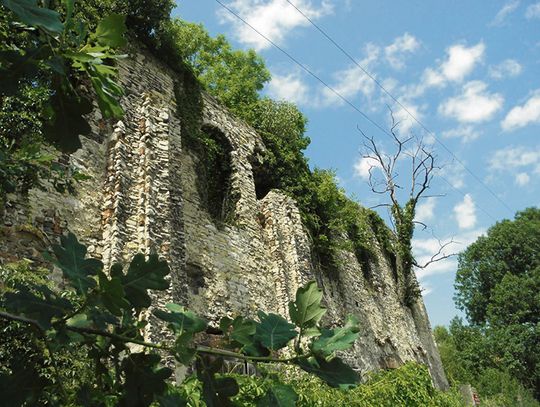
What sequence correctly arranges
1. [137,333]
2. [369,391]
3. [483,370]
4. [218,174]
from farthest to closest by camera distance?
1. [483,370]
2. [218,174]
3. [369,391]
4. [137,333]

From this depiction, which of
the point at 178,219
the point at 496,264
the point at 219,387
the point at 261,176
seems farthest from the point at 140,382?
the point at 496,264

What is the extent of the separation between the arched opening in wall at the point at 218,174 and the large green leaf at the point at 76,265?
9.41 meters

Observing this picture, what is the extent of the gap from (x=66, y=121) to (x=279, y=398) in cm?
106

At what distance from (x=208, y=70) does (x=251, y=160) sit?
479 inches

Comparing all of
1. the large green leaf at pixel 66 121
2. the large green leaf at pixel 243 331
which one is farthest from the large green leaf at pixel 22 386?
the large green leaf at pixel 66 121

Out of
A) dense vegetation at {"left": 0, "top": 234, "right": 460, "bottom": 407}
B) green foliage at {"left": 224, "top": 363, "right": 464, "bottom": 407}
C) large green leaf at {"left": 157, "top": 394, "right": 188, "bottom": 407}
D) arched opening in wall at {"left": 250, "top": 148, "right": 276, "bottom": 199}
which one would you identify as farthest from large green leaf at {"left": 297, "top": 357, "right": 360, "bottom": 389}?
arched opening in wall at {"left": 250, "top": 148, "right": 276, "bottom": 199}

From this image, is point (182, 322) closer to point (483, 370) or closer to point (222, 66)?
point (222, 66)

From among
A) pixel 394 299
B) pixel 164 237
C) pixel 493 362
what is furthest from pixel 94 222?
pixel 493 362

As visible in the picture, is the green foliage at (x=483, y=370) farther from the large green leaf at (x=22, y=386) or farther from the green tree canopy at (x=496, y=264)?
the large green leaf at (x=22, y=386)

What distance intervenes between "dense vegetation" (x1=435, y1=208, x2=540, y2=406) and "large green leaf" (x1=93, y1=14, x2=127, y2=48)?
24500mm

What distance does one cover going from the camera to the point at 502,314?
1167 inches

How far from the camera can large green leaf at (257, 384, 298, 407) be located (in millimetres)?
1420

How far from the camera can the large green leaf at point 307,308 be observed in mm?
1548

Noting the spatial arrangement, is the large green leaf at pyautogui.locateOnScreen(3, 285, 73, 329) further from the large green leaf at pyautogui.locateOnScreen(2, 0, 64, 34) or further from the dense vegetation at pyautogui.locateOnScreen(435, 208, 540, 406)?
the dense vegetation at pyautogui.locateOnScreen(435, 208, 540, 406)
